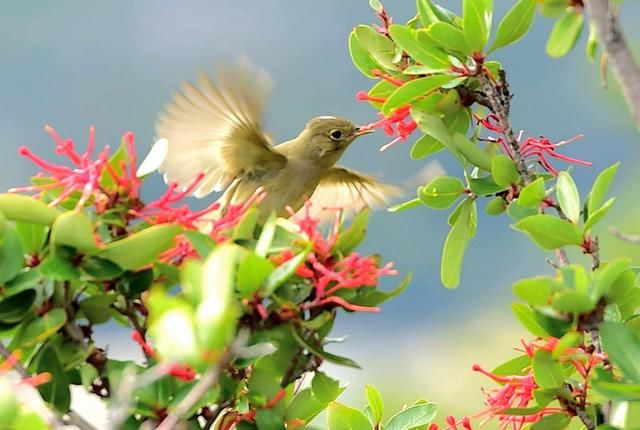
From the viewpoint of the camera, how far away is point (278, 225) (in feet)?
2.81

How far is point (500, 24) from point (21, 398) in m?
0.63

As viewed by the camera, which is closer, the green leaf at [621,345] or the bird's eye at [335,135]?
the green leaf at [621,345]

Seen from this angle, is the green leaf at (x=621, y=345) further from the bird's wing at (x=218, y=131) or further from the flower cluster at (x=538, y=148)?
the bird's wing at (x=218, y=131)

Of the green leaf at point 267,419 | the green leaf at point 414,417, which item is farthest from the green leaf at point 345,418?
the green leaf at point 267,419

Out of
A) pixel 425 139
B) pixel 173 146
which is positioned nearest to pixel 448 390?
pixel 173 146

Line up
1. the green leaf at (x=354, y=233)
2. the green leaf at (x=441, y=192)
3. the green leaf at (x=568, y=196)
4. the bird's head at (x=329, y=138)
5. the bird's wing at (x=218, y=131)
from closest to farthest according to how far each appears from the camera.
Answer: the green leaf at (x=354, y=233) → the green leaf at (x=568, y=196) → the green leaf at (x=441, y=192) → the bird's wing at (x=218, y=131) → the bird's head at (x=329, y=138)

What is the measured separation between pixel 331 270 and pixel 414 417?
0.82 feet

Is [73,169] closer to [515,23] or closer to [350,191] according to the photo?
[515,23]

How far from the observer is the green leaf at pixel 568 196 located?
3.26 ft

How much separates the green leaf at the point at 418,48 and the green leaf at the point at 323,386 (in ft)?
1.13

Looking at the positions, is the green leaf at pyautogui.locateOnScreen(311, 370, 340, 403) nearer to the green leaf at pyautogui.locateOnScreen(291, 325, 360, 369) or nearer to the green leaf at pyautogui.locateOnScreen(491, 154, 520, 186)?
the green leaf at pyautogui.locateOnScreen(291, 325, 360, 369)

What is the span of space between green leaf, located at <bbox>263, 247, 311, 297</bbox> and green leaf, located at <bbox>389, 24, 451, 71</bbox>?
373 mm

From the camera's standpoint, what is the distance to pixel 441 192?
3.63 feet

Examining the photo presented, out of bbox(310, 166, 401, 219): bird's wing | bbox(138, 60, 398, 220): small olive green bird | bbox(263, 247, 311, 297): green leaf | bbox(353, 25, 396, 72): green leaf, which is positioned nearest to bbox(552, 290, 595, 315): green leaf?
bbox(263, 247, 311, 297): green leaf
